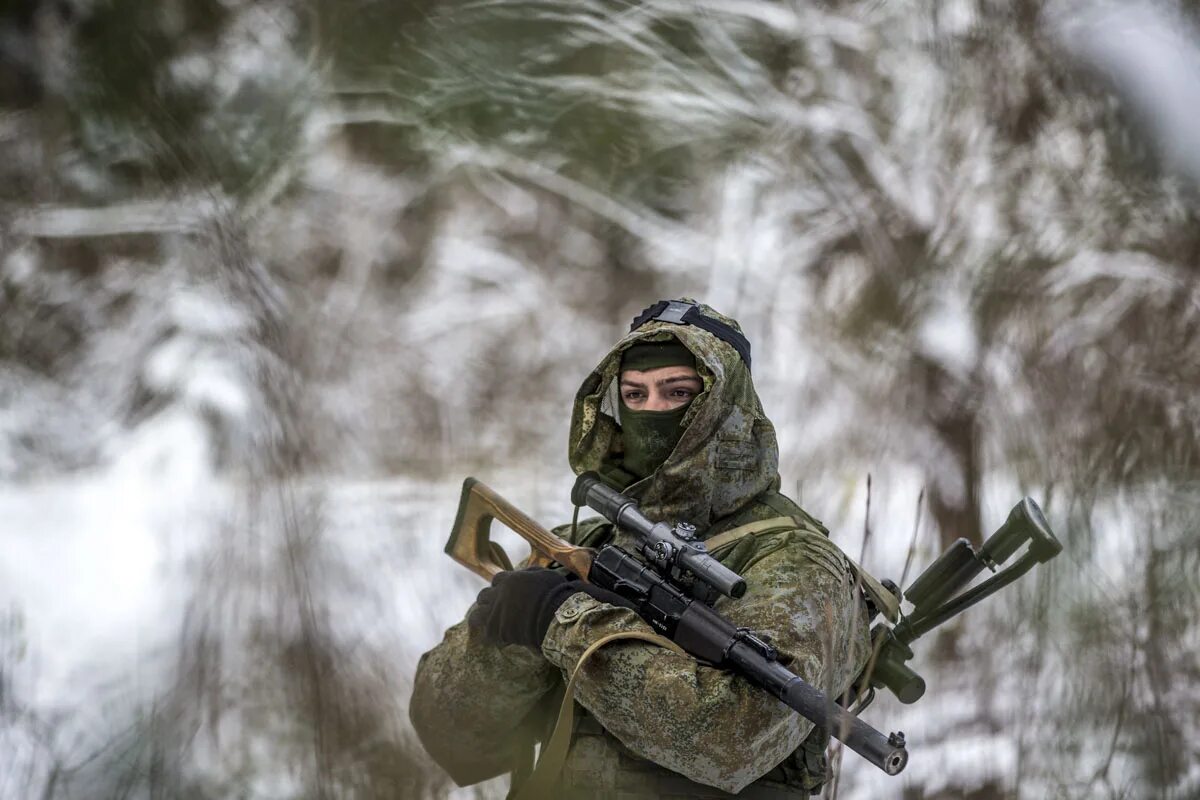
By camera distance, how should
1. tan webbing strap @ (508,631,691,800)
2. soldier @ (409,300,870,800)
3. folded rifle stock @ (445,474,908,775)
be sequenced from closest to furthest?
folded rifle stock @ (445,474,908,775)
soldier @ (409,300,870,800)
tan webbing strap @ (508,631,691,800)

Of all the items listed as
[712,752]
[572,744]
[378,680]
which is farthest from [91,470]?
[712,752]

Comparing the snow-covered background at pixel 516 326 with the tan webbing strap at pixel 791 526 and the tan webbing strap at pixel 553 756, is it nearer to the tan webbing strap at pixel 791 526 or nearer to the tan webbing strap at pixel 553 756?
the tan webbing strap at pixel 791 526

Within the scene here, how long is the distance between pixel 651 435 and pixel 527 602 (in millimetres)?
521

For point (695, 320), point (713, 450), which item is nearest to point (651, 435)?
point (713, 450)

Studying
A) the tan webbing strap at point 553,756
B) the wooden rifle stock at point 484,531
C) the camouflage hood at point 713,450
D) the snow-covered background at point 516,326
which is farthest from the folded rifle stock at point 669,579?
the snow-covered background at point 516,326

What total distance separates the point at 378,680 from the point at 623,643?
177cm

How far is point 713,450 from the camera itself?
2.75 meters

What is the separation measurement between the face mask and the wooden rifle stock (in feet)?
0.90

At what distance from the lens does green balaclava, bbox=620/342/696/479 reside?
2865 millimetres

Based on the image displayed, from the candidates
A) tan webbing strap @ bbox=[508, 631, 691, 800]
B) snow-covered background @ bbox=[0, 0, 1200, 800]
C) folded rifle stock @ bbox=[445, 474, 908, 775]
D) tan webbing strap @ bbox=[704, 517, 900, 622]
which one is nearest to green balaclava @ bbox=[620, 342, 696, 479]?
folded rifle stock @ bbox=[445, 474, 908, 775]

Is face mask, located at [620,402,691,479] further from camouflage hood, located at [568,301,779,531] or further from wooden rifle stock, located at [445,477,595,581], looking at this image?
wooden rifle stock, located at [445,477,595,581]

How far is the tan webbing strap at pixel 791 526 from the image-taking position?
8.85 feet

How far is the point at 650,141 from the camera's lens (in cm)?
584

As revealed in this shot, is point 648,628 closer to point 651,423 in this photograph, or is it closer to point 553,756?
point 553,756
